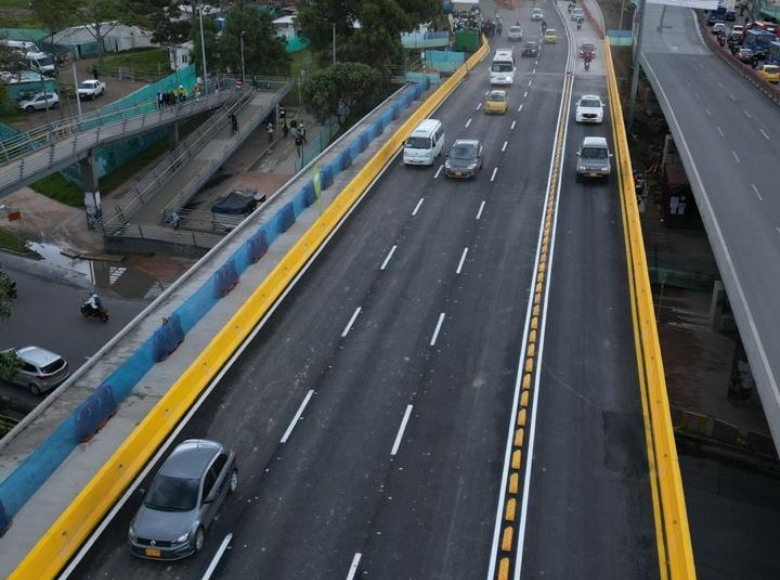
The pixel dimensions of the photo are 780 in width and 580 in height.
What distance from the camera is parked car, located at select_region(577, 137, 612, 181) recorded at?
131 ft

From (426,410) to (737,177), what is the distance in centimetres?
2385

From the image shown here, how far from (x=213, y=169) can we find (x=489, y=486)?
130ft

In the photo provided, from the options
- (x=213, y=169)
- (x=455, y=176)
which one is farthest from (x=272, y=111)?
(x=455, y=176)

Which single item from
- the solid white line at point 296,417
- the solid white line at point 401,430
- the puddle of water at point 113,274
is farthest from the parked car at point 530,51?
the solid white line at point 401,430

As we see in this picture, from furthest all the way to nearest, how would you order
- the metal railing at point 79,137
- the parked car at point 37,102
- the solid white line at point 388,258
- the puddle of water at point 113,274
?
the parked car at point 37,102
the puddle of water at point 113,274
the metal railing at point 79,137
the solid white line at point 388,258

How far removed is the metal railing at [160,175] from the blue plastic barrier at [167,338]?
2373 cm

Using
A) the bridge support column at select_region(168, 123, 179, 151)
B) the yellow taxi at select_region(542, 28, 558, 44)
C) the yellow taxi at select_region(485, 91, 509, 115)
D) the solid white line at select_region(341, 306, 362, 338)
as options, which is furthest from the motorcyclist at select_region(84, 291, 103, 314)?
the yellow taxi at select_region(542, 28, 558, 44)

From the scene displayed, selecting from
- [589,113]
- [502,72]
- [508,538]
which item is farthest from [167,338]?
[502,72]

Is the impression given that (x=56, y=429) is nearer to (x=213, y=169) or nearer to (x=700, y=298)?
(x=700, y=298)

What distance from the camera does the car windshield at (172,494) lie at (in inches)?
678

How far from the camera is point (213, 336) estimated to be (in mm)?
26156

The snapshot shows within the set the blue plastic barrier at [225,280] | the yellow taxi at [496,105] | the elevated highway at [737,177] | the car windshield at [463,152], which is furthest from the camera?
the yellow taxi at [496,105]

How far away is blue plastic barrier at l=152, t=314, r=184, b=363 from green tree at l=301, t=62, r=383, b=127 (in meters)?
36.5

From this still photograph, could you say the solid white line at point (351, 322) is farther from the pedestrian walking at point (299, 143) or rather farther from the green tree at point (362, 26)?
A: the green tree at point (362, 26)
